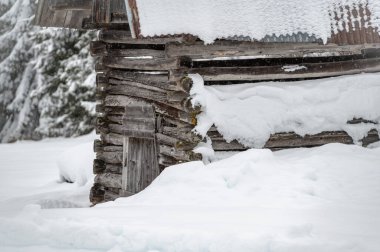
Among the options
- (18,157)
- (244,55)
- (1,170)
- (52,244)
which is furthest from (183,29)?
(18,157)

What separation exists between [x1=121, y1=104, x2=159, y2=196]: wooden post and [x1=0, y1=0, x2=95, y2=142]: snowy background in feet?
41.6

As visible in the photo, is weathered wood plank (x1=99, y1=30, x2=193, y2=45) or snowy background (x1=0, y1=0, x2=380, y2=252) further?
weathered wood plank (x1=99, y1=30, x2=193, y2=45)

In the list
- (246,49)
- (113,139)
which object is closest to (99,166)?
(113,139)

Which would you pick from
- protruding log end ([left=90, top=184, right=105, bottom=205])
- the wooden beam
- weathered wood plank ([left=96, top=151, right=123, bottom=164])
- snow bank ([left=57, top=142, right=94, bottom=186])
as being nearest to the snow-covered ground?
weathered wood plank ([left=96, top=151, right=123, bottom=164])

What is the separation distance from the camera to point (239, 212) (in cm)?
615

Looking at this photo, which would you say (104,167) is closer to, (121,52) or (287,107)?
(121,52)

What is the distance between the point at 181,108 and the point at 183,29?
1.24 m

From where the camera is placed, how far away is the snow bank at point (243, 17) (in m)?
8.18

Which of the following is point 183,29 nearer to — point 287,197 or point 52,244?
point 287,197

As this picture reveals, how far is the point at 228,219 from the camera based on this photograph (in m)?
5.86

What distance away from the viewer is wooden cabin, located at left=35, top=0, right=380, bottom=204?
27.1 ft

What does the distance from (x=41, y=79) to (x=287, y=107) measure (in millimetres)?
18468

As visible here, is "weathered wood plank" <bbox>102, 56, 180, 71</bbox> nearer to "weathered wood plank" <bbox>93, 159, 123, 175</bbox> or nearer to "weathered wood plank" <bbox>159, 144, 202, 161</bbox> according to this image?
"weathered wood plank" <bbox>159, 144, 202, 161</bbox>

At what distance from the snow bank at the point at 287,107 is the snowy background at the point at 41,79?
15.0 metres
